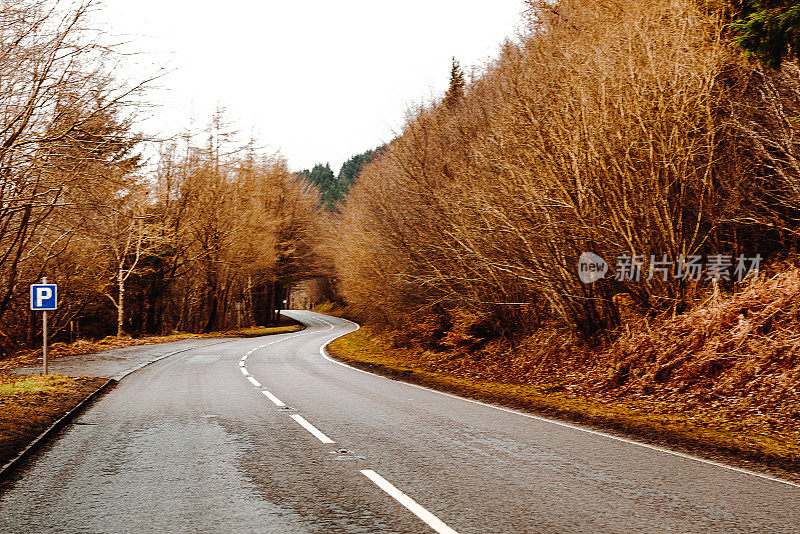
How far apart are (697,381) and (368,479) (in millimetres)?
7998

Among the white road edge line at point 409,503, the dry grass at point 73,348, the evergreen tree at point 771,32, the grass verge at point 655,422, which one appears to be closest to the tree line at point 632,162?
the evergreen tree at point 771,32

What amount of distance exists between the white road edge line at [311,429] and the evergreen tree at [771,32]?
940 cm

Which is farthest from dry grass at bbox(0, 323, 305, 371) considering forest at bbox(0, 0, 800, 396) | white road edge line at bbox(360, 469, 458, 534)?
white road edge line at bbox(360, 469, 458, 534)

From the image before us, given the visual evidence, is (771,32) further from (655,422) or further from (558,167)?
(655,422)

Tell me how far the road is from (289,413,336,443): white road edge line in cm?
3

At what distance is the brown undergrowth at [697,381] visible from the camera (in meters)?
8.76

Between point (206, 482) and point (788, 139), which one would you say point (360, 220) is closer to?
point (788, 139)

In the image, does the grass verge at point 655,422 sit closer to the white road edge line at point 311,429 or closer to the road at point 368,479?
the road at point 368,479

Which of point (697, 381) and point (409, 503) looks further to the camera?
point (697, 381)

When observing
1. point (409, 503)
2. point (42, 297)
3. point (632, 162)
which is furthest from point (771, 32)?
point (42, 297)

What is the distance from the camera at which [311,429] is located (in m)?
9.05

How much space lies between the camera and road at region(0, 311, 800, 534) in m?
4.92

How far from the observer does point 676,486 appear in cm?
598

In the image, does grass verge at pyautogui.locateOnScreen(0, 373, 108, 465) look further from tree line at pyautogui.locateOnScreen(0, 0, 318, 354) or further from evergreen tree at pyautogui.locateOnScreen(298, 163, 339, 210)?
evergreen tree at pyautogui.locateOnScreen(298, 163, 339, 210)
